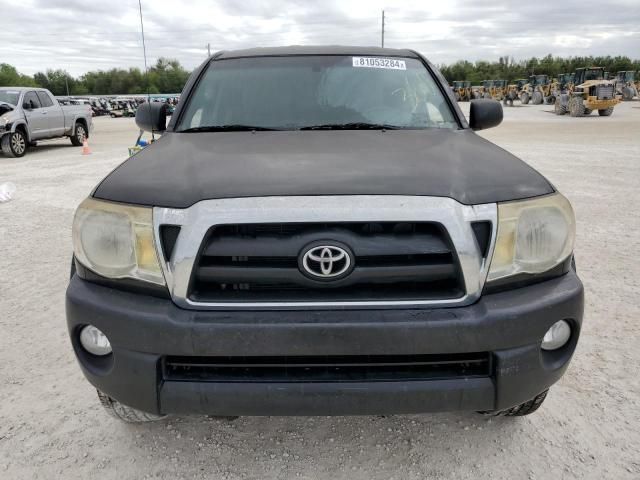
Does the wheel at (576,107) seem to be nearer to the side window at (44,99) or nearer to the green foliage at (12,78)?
the side window at (44,99)

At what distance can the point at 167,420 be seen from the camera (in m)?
2.46

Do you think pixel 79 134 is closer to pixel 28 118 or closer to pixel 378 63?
pixel 28 118

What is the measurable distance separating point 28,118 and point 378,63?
507 inches

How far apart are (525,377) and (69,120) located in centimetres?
1611

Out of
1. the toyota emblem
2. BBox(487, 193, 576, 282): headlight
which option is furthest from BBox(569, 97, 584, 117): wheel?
the toyota emblem

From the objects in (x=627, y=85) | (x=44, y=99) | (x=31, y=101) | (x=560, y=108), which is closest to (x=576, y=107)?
(x=560, y=108)

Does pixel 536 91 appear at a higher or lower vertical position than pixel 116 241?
higher

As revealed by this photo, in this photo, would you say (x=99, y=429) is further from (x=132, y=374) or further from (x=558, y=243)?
(x=558, y=243)

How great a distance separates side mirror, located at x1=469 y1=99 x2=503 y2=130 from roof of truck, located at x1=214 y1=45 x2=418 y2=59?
0.57 m

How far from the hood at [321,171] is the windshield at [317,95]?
0.41 metres

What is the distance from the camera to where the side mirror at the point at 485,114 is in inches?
130

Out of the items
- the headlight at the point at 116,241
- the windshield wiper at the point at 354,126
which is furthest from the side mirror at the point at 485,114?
the headlight at the point at 116,241

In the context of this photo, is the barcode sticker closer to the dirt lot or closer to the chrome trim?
the chrome trim

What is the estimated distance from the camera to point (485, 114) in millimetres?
3299
